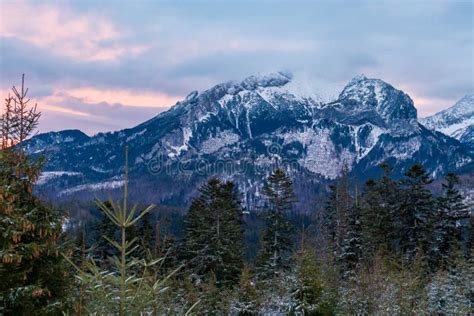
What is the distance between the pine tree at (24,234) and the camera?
10453 millimetres

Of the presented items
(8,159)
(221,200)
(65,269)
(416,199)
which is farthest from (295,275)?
(416,199)

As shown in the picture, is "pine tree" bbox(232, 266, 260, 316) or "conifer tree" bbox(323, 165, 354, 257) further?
"conifer tree" bbox(323, 165, 354, 257)

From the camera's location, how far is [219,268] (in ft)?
114

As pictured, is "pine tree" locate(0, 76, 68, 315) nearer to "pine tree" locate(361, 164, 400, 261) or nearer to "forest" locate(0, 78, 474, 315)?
"forest" locate(0, 78, 474, 315)

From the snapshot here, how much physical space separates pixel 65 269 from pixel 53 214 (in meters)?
1.34

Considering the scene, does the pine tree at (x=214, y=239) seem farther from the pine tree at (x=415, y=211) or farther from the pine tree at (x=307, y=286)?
the pine tree at (x=415, y=211)

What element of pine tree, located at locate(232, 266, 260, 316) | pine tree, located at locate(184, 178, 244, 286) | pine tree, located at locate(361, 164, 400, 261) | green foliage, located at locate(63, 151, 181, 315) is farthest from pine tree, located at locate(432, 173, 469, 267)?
green foliage, located at locate(63, 151, 181, 315)

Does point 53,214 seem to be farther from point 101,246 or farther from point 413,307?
point 101,246

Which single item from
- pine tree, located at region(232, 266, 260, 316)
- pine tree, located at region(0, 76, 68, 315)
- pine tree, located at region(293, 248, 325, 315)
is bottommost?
pine tree, located at region(232, 266, 260, 316)

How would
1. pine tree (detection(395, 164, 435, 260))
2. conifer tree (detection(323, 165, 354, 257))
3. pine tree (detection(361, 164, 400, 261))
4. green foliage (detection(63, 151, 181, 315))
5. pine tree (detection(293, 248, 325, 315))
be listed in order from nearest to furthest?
green foliage (detection(63, 151, 181, 315))
pine tree (detection(293, 248, 325, 315))
pine tree (detection(395, 164, 435, 260))
pine tree (detection(361, 164, 400, 261))
conifer tree (detection(323, 165, 354, 257))

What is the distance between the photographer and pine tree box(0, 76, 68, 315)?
10453 mm

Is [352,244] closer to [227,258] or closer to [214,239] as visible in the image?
[227,258]

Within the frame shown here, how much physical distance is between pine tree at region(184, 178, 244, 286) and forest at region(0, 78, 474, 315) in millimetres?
99

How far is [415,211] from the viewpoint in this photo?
127ft
